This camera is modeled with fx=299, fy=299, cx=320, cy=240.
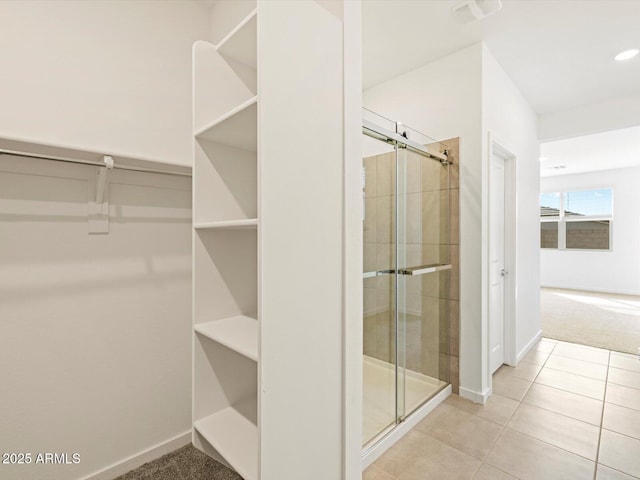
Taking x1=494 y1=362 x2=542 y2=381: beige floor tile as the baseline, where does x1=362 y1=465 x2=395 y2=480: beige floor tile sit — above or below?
below

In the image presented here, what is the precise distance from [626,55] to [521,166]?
112cm

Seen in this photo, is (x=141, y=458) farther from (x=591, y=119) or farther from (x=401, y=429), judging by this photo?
(x=591, y=119)

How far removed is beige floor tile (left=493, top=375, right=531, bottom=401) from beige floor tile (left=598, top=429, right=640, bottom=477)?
1.84ft

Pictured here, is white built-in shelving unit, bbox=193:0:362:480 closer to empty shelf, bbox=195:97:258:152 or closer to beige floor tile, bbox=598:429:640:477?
A: empty shelf, bbox=195:97:258:152

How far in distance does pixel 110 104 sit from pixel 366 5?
1.70 metres

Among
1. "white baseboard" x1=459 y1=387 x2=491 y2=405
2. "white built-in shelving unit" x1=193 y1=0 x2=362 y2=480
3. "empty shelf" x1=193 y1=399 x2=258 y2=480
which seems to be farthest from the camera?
"white baseboard" x1=459 y1=387 x2=491 y2=405

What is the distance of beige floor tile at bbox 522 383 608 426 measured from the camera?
2191mm

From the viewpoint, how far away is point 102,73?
1564mm

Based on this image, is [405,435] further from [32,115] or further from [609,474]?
[32,115]

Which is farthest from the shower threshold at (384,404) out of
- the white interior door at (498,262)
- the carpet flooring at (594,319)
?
the carpet flooring at (594,319)

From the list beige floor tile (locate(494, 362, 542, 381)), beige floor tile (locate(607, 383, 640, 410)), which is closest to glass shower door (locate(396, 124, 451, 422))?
beige floor tile (locate(494, 362, 542, 381))

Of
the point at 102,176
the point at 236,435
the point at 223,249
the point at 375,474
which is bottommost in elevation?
the point at 375,474

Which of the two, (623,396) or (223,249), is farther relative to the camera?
(623,396)

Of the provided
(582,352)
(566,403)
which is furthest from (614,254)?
(566,403)
